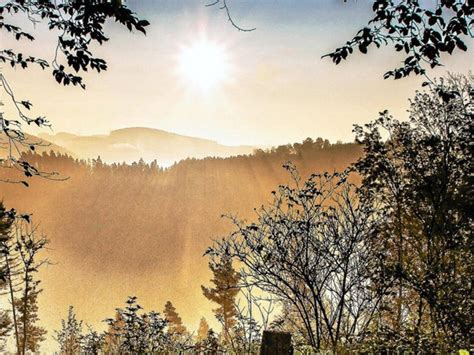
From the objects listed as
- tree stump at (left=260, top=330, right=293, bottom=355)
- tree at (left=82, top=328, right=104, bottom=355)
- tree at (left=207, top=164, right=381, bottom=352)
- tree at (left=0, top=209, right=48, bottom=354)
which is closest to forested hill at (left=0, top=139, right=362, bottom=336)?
tree at (left=0, top=209, right=48, bottom=354)

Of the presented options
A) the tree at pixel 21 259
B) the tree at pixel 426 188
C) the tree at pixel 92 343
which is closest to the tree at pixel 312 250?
the tree at pixel 426 188

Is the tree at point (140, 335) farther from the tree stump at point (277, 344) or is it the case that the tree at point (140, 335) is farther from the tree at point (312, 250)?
the tree stump at point (277, 344)

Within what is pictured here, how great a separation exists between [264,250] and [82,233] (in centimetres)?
13758

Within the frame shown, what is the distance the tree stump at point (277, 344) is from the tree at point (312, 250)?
16.5 feet

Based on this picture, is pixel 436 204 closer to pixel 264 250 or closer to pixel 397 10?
pixel 264 250

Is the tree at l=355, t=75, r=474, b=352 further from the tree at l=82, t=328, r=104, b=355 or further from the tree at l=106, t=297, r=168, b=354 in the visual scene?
the tree at l=82, t=328, r=104, b=355

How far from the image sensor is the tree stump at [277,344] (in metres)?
2.71

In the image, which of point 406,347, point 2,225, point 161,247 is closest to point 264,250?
point 406,347

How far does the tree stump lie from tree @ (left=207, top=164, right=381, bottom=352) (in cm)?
502

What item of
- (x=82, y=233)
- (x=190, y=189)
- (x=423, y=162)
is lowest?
(x=423, y=162)

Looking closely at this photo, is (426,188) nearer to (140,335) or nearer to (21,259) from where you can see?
(140,335)

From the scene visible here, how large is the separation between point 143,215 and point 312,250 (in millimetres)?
140364

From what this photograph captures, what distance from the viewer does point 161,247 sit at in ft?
426

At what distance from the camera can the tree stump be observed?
8.90 feet
